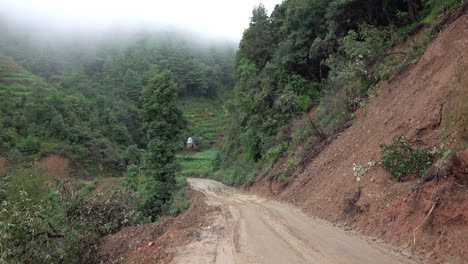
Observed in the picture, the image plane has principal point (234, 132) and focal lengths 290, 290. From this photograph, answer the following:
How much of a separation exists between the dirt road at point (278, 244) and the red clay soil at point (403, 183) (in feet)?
1.99

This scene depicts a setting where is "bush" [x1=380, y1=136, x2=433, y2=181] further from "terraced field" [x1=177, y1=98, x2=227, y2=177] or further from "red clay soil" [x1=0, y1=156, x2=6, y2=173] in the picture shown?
"red clay soil" [x1=0, y1=156, x2=6, y2=173]

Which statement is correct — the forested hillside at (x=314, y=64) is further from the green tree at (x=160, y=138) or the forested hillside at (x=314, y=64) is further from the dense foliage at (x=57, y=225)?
the dense foliage at (x=57, y=225)

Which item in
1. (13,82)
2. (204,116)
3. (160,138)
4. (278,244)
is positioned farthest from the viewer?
(204,116)

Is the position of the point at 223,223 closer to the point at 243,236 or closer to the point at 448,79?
the point at 243,236

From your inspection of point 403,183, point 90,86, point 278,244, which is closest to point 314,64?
point 403,183

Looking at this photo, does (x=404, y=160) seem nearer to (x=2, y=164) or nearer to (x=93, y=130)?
(x=2, y=164)

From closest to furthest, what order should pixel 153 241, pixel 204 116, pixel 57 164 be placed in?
pixel 153 241
pixel 57 164
pixel 204 116

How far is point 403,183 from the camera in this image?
7324 mm

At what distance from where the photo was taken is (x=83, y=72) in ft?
250

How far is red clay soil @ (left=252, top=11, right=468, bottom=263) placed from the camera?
18.0 ft

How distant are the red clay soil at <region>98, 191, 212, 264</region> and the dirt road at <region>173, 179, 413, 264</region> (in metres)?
0.40

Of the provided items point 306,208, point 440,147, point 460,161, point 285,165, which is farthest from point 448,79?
point 285,165

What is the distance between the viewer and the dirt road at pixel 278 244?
20.0 ft

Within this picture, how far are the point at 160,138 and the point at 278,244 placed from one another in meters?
14.3
